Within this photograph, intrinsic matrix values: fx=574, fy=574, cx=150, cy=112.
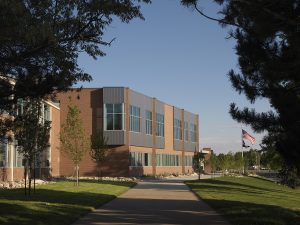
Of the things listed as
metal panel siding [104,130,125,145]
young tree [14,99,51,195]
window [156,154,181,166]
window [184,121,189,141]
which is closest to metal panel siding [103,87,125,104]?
metal panel siding [104,130,125,145]

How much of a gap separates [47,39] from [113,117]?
5221 centimetres

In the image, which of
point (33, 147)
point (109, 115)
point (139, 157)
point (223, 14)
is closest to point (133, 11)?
→ point (223, 14)

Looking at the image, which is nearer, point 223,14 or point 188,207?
point 223,14

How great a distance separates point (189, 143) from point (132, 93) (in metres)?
32.3

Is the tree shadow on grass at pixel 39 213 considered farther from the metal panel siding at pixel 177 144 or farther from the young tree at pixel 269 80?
the metal panel siding at pixel 177 144

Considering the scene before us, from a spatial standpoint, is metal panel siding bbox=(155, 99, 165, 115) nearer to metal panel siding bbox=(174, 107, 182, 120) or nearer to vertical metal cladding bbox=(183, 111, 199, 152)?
metal panel siding bbox=(174, 107, 182, 120)

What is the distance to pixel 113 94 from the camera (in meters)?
63.7

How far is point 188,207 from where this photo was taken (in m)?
21.5

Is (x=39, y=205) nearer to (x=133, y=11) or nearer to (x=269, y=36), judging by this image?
(x=133, y=11)

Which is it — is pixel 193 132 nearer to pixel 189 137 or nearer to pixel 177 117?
pixel 189 137

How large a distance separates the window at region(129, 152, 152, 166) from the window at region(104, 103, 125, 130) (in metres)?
3.58

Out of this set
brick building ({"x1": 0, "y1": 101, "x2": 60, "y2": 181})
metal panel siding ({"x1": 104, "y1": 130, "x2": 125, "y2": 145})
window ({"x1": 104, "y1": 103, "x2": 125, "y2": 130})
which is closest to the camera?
brick building ({"x1": 0, "y1": 101, "x2": 60, "y2": 181})

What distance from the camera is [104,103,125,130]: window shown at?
208ft

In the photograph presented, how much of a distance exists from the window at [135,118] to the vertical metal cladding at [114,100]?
253 cm
